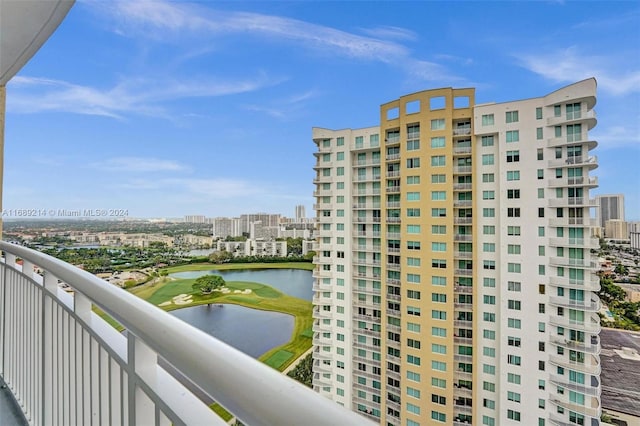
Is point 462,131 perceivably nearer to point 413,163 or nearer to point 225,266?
point 413,163

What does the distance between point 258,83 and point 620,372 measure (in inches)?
218

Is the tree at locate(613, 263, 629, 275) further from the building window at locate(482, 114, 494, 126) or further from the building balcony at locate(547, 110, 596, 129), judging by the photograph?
the building window at locate(482, 114, 494, 126)

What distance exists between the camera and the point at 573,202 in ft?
11.2

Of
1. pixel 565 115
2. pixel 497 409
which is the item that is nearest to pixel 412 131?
pixel 565 115

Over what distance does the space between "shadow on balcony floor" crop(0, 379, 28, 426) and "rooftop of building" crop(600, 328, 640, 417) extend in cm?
420

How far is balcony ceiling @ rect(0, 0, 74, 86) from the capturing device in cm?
129

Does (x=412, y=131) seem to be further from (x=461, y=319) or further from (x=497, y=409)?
(x=497, y=409)

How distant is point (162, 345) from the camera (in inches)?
11.9

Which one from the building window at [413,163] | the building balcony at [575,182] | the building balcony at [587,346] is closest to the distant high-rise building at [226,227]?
the building window at [413,163]

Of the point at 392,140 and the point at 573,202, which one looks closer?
the point at 573,202

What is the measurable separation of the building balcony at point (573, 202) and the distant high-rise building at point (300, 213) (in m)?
2.93

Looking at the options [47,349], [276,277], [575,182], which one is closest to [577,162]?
[575,182]

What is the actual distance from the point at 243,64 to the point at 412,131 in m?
2.50

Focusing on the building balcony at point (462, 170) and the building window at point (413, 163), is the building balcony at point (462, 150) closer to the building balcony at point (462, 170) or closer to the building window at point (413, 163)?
the building balcony at point (462, 170)
